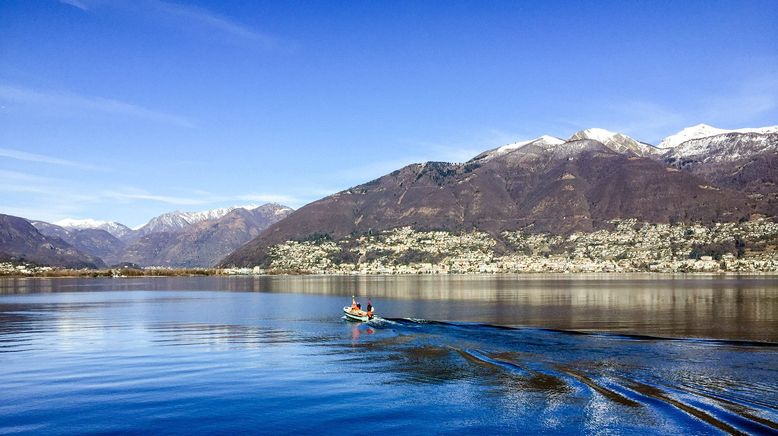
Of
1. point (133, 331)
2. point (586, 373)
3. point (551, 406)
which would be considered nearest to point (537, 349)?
point (586, 373)

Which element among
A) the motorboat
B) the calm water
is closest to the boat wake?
the calm water

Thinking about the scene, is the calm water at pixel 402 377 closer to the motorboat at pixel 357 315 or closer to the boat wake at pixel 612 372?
the boat wake at pixel 612 372

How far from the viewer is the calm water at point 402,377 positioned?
32.8 meters

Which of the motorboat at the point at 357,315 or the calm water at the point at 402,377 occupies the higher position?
the calm water at the point at 402,377

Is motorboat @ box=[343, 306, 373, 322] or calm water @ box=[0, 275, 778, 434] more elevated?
calm water @ box=[0, 275, 778, 434]

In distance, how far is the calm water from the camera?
32.8 meters

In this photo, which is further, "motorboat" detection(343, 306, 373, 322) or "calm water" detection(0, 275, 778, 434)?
"motorboat" detection(343, 306, 373, 322)

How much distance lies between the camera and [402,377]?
44.8 meters

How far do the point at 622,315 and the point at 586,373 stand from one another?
161 feet

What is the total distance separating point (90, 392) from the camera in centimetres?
4056

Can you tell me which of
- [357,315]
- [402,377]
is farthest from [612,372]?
[357,315]

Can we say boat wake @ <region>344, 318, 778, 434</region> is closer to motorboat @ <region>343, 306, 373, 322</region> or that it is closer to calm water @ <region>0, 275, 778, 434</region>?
calm water @ <region>0, 275, 778, 434</region>

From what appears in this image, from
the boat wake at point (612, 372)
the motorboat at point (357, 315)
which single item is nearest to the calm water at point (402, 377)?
the boat wake at point (612, 372)

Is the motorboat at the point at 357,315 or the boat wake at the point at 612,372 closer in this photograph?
the boat wake at the point at 612,372
